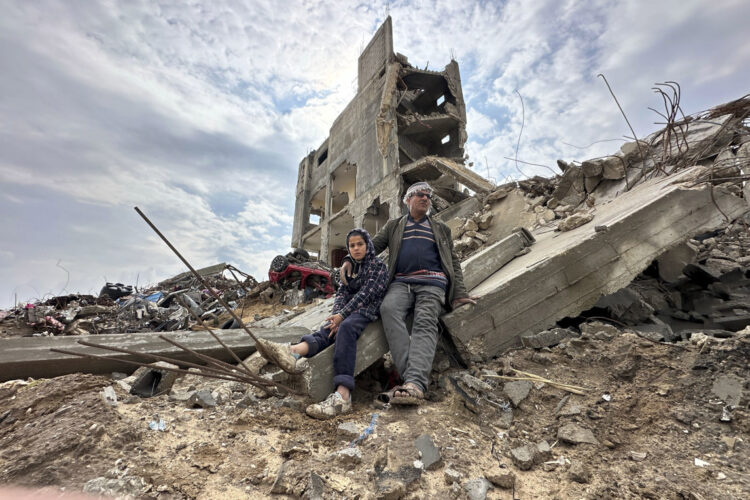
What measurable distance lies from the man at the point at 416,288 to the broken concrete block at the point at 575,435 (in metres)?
0.80

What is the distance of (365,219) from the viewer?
14609mm

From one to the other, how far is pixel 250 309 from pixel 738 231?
9.95 metres

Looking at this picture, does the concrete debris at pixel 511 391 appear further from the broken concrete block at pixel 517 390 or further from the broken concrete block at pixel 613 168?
the broken concrete block at pixel 613 168

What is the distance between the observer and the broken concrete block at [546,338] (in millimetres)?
2582

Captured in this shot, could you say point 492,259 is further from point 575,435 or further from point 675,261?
point 575,435

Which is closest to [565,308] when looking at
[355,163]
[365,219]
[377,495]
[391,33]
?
[377,495]

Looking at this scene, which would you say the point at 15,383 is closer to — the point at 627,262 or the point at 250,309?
the point at 627,262

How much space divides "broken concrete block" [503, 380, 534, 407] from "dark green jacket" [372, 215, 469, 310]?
74 centimetres

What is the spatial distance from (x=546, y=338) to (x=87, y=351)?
3745mm

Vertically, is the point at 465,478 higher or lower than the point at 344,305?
lower

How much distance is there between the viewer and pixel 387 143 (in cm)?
1363


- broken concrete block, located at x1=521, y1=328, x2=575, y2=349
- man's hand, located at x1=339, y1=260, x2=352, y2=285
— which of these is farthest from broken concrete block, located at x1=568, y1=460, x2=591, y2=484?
man's hand, located at x1=339, y1=260, x2=352, y2=285

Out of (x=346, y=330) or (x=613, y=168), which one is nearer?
(x=346, y=330)

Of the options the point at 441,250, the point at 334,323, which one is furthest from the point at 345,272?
the point at 441,250
